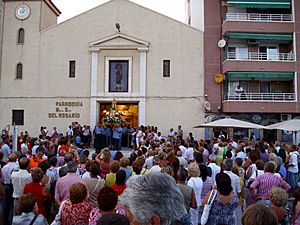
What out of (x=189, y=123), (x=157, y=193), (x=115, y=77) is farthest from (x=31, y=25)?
(x=157, y=193)

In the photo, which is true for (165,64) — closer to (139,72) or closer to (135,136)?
(139,72)

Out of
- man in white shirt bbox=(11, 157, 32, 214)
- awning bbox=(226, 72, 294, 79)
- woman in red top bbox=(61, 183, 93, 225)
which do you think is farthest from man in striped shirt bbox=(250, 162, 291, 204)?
awning bbox=(226, 72, 294, 79)

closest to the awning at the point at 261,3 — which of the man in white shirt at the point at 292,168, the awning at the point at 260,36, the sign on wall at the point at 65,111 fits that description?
the awning at the point at 260,36

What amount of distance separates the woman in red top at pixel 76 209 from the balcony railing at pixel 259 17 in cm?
2446

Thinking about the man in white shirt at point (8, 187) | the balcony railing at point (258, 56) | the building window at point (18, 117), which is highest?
the balcony railing at point (258, 56)

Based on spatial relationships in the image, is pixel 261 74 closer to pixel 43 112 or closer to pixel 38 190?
pixel 43 112

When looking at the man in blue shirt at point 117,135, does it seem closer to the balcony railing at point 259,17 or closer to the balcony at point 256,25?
the balcony at point 256,25

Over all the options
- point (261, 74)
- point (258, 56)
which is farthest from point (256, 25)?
point (261, 74)

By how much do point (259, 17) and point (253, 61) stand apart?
4.07m

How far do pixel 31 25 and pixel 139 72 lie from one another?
9326 millimetres

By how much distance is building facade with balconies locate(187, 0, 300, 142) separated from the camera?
84.9ft

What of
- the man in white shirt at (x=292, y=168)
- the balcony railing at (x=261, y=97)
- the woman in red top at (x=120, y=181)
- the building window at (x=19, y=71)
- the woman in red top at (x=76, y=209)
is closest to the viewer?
the woman in red top at (x=76, y=209)

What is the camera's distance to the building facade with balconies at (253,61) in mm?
25875

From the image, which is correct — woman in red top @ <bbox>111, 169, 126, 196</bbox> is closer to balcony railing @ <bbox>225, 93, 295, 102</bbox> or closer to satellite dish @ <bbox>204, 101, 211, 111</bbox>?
satellite dish @ <bbox>204, 101, 211, 111</bbox>
